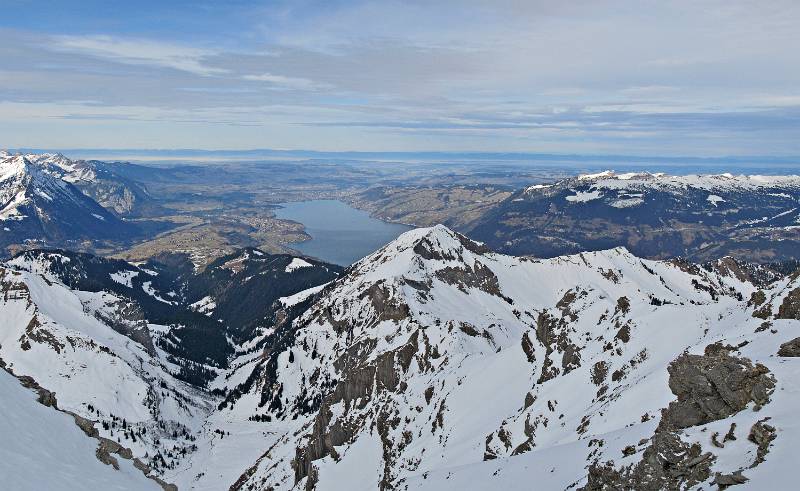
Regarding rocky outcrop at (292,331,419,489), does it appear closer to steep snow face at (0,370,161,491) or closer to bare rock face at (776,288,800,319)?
steep snow face at (0,370,161,491)

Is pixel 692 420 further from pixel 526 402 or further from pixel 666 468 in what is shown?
pixel 526 402

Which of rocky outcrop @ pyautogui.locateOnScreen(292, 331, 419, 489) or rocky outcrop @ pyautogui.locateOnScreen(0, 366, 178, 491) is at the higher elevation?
rocky outcrop @ pyautogui.locateOnScreen(0, 366, 178, 491)

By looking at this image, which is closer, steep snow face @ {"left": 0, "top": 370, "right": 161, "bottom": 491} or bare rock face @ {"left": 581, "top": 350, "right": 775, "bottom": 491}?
bare rock face @ {"left": 581, "top": 350, "right": 775, "bottom": 491}

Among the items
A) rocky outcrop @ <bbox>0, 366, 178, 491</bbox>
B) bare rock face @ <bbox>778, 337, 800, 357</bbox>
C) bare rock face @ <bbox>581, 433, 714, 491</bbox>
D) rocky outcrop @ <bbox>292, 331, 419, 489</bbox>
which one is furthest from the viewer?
rocky outcrop @ <bbox>292, 331, 419, 489</bbox>

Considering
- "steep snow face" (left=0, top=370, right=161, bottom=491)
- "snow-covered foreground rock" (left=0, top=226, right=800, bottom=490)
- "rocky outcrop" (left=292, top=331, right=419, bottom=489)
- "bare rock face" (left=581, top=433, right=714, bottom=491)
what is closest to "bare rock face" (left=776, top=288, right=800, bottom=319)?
"snow-covered foreground rock" (left=0, top=226, right=800, bottom=490)

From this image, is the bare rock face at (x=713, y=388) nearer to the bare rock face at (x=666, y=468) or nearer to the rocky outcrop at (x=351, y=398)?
the bare rock face at (x=666, y=468)

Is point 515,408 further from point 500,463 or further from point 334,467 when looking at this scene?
point 334,467

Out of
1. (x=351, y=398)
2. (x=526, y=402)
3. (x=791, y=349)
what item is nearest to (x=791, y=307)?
(x=791, y=349)

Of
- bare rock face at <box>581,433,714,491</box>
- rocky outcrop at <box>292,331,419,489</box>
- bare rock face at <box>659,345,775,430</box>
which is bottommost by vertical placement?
rocky outcrop at <box>292,331,419,489</box>
